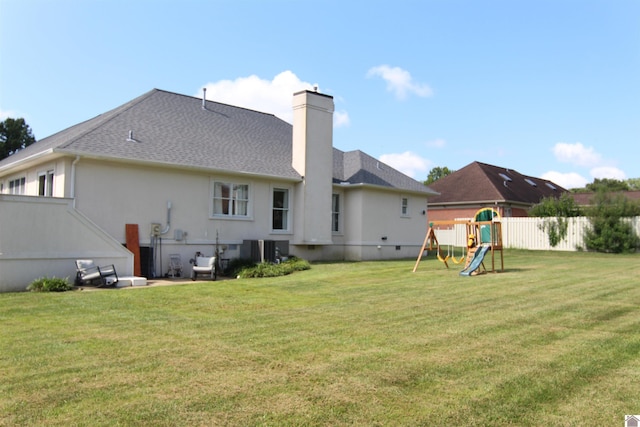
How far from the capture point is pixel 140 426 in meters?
4.02

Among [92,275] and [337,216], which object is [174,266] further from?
[337,216]

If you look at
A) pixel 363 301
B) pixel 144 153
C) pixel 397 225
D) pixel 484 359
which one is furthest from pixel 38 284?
pixel 397 225

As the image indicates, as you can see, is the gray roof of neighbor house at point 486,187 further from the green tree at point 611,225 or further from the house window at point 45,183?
the house window at point 45,183

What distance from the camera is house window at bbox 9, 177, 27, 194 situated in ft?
61.9

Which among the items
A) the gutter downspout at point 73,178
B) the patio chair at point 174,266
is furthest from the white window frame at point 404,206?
the gutter downspout at point 73,178

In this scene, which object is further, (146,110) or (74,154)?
(146,110)

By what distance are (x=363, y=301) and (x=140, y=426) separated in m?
6.33

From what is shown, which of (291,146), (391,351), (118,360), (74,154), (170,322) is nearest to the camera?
(118,360)

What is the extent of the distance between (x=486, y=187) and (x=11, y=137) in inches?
1385

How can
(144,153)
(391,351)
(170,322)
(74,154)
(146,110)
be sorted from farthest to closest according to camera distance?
(146,110)
(144,153)
(74,154)
(170,322)
(391,351)

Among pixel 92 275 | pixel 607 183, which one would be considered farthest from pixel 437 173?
pixel 92 275

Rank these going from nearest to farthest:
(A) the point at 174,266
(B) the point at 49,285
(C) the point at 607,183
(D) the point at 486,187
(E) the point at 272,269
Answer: (B) the point at 49,285, (E) the point at 272,269, (A) the point at 174,266, (D) the point at 486,187, (C) the point at 607,183

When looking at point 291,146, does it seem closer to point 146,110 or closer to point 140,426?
point 146,110

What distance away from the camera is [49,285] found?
12148 millimetres
